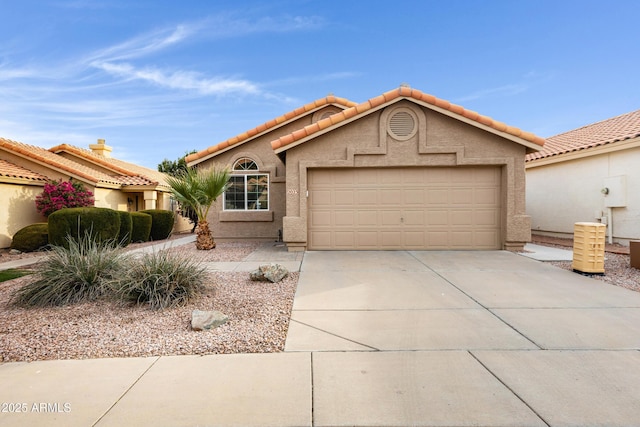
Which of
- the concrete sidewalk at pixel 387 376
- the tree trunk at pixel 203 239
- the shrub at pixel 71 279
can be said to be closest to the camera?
the concrete sidewalk at pixel 387 376

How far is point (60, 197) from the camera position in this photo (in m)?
13.7

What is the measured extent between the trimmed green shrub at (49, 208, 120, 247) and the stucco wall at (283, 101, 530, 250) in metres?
6.74

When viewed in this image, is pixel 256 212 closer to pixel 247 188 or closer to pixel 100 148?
pixel 247 188

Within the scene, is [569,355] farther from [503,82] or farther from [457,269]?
[503,82]

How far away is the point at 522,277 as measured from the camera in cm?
708

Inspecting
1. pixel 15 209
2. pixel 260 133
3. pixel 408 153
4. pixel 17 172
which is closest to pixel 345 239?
pixel 408 153

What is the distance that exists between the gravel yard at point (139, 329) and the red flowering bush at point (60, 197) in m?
9.47

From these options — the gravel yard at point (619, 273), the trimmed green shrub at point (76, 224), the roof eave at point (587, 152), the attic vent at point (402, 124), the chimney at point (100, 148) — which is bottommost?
the gravel yard at point (619, 273)

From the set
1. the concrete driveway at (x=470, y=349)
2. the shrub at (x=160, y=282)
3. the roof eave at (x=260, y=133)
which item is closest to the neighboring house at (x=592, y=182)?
the concrete driveway at (x=470, y=349)

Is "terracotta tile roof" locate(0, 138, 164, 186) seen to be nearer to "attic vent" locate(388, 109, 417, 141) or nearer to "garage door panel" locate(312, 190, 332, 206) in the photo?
"garage door panel" locate(312, 190, 332, 206)

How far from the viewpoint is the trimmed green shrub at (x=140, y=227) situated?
14945 millimetres

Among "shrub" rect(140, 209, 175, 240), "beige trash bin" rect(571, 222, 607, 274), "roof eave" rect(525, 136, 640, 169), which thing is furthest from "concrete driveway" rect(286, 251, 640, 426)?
"shrub" rect(140, 209, 175, 240)

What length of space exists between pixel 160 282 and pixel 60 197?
1188cm

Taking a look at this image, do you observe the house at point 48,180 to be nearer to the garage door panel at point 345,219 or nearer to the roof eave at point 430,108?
the roof eave at point 430,108
